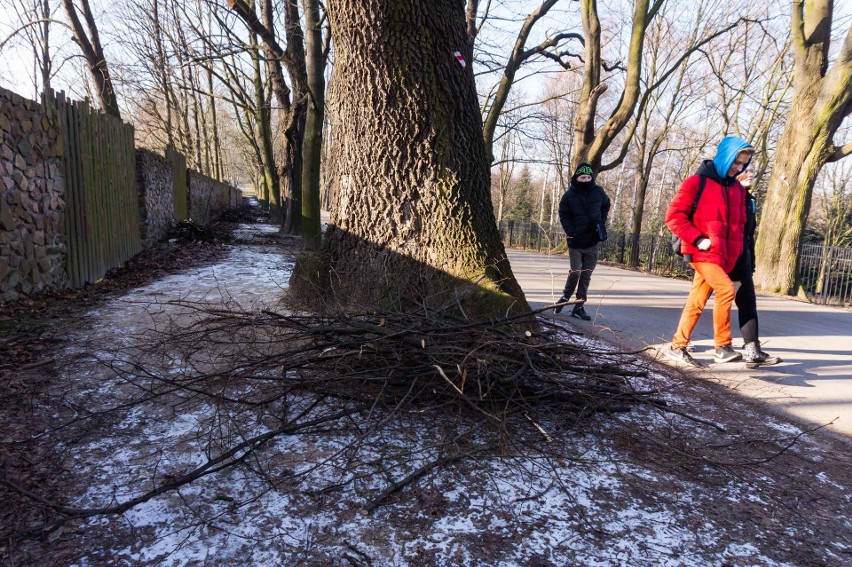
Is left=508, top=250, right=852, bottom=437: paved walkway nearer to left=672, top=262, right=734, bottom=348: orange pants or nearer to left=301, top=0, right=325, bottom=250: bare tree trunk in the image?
left=672, top=262, right=734, bottom=348: orange pants

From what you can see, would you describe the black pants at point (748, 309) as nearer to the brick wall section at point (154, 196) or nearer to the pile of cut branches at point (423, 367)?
the pile of cut branches at point (423, 367)

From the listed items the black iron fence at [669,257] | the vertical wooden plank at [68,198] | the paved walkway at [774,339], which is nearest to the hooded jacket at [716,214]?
the paved walkway at [774,339]

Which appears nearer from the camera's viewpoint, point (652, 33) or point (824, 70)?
point (824, 70)

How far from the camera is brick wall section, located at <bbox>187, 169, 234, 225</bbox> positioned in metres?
15.5

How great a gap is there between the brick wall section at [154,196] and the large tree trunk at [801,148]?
512 inches

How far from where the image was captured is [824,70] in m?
10.7

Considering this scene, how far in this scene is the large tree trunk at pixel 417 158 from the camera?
419 centimetres

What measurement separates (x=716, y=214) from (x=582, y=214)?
6.51ft

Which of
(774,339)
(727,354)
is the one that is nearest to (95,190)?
(727,354)

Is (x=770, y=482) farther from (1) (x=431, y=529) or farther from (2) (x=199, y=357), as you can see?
(2) (x=199, y=357)

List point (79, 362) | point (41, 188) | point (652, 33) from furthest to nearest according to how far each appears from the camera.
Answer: point (652, 33) → point (41, 188) → point (79, 362)

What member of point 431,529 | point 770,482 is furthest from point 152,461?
point 770,482

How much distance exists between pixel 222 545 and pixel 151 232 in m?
9.77

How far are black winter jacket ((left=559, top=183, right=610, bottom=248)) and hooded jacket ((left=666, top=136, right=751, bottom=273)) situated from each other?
5.61ft
